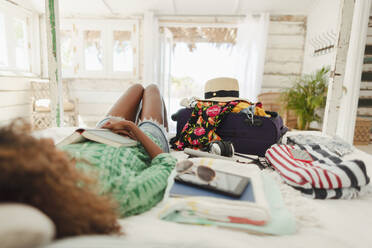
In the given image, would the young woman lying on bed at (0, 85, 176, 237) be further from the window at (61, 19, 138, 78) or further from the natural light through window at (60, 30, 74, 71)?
the natural light through window at (60, 30, 74, 71)

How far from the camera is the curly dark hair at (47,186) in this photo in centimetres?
40

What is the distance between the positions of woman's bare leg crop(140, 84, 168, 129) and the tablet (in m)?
0.82

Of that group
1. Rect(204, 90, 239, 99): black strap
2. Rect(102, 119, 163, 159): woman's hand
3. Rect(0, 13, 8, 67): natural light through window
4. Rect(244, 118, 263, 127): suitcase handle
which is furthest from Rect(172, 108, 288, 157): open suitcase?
Rect(0, 13, 8, 67): natural light through window

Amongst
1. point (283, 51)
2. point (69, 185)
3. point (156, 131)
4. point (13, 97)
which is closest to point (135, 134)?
point (156, 131)

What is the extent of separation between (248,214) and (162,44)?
433cm

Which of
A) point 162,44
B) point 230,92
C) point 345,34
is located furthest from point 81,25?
point 345,34

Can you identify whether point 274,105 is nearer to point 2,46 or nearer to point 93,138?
point 93,138

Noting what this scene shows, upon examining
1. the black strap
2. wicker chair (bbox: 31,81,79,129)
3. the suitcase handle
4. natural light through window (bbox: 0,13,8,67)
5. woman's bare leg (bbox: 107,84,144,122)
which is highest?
natural light through window (bbox: 0,13,8,67)

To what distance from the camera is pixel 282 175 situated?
3.24 ft

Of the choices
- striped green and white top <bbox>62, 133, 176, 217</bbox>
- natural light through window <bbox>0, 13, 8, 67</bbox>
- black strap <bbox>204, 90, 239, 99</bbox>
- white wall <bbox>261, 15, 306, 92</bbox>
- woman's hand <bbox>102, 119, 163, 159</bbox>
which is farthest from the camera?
white wall <bbox>261, 15, 306, 92</bbox>

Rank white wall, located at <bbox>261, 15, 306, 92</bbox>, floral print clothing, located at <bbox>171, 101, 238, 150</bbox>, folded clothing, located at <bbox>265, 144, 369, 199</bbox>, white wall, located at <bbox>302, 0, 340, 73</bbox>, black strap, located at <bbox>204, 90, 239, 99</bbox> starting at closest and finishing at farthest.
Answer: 1. folded clothing, located at <bbox>265, 144, 369, 199</bbox>
2. floral print clothing, located at <bbox>171, 101, 238, 150</bbox>
3. black strap, located at <bbox>204, 90, 239, 99</bbox>
4. white wall, located at <bbox>302, 0, 340, 73</bbox>
5. white wall, located at <bbox>261, 15, 306, 92</bbox>

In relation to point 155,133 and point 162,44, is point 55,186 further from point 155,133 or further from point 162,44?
point 162,44

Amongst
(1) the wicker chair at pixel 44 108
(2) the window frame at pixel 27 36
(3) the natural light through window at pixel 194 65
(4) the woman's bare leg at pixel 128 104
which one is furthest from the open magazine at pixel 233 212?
(3) the natural light through window at pixel 194 65

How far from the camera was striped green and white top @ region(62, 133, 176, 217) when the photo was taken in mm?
713
